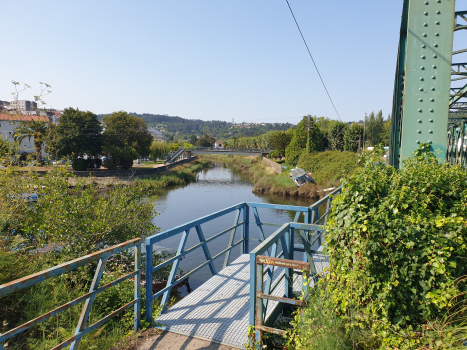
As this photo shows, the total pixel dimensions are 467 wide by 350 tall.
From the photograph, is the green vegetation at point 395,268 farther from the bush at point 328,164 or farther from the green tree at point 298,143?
the green tree at point 298,143

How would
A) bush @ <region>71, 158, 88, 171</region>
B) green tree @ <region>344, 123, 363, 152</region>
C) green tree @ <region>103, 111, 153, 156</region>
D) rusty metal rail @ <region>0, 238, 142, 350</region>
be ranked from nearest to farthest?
rusty metal rail @ <region>0, 238, 142, 350</region> → bush @ <region>71, 158, 88, 171</region> → green tree @ <region>103, 111, 153, 156</region> → green tree @ <region>344, 123, 363, 152</region>

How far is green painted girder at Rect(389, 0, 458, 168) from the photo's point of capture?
358 centimetres

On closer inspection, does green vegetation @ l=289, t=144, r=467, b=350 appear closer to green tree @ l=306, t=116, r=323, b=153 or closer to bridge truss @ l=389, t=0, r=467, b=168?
bridge truss @ l=389, t=0, r=467, b=168

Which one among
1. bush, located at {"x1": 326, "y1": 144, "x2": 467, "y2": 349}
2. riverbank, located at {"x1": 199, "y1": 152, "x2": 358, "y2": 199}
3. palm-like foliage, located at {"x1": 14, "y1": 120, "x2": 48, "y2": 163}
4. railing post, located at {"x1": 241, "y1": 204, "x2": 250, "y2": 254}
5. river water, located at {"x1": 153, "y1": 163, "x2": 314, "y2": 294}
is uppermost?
palm-like foliage, located at {"x1": 14, "y1": 120, "x2": 48, "y2": 163}

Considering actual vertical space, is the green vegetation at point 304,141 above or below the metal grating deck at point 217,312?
above

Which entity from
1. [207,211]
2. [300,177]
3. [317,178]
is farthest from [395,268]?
[317,178]

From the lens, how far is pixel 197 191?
35250mm

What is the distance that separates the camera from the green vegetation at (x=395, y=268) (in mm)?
2607

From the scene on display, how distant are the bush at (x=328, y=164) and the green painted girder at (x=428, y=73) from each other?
2741 cm

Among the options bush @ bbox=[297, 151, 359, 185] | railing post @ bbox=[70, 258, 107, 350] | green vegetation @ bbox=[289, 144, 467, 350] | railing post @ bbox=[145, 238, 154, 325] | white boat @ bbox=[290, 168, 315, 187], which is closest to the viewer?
green vegetation @ bbox=[289, 144, 467, 350]

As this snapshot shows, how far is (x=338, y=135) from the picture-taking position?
50.8 metres

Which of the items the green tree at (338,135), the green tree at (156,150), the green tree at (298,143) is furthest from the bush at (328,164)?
the green tree at (156,150)

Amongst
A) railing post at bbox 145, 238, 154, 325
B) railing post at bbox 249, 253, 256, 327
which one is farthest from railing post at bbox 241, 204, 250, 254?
railing post at bbox 249, 253, 256, 327

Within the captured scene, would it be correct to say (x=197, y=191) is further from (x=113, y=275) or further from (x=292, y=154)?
(x=113, y=275)
